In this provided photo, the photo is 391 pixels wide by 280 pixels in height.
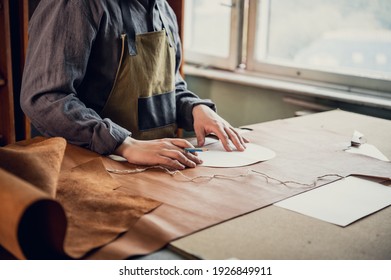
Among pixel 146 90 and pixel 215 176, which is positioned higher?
pixel 146 90

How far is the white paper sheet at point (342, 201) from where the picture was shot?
111 centimetres

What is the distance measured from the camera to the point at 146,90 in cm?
168

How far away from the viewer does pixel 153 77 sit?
1692 millimetres

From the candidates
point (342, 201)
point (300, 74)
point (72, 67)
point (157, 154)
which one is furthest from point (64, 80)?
point (300, 74)

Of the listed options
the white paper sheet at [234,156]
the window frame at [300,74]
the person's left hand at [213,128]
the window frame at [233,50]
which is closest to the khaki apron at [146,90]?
the person's left hand at [213,128]

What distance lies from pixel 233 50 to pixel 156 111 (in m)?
1.36

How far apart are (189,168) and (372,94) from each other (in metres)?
1.34

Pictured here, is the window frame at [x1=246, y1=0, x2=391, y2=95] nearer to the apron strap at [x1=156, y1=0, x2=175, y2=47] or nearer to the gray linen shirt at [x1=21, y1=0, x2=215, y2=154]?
the apron strap at [x1=156, y1=0, x2=175, y2=47]

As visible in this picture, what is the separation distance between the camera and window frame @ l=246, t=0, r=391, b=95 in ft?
8.00

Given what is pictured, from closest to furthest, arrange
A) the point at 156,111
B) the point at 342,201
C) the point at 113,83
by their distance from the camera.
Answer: the point at 342,201 → the point at 113,83 → the point at 156,111

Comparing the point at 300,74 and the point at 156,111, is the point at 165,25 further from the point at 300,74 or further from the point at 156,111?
the point at 300,74

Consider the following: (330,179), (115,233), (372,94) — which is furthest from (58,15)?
(372,94)

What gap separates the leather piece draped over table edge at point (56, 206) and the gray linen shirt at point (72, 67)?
11cm

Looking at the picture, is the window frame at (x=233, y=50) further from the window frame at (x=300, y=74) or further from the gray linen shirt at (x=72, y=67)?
the gray linen shirt at (x=72, y=67)
